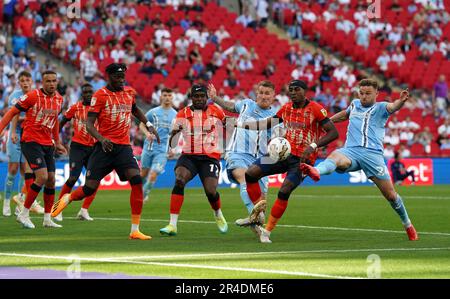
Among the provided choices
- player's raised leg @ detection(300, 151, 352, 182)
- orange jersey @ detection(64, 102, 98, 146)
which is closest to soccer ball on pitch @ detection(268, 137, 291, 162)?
player's raised leg @ detection(300, 151, 352, 182)

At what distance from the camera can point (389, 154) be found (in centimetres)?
3781

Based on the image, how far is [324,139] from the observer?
15.3m

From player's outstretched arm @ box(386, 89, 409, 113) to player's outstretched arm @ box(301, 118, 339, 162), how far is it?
970 mm

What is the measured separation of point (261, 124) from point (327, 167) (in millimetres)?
1756

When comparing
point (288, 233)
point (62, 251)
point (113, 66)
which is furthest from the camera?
point (288, 233)

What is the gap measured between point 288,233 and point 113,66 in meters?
3.88

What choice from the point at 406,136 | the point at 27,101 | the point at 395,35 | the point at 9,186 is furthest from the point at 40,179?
the point at 395,35

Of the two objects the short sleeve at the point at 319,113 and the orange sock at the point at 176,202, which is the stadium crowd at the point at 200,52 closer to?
the orange sock at the point at 176,202

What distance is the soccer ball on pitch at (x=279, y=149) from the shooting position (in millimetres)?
15188

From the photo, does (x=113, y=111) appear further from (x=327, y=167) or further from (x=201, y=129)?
(x=327, y=167)
